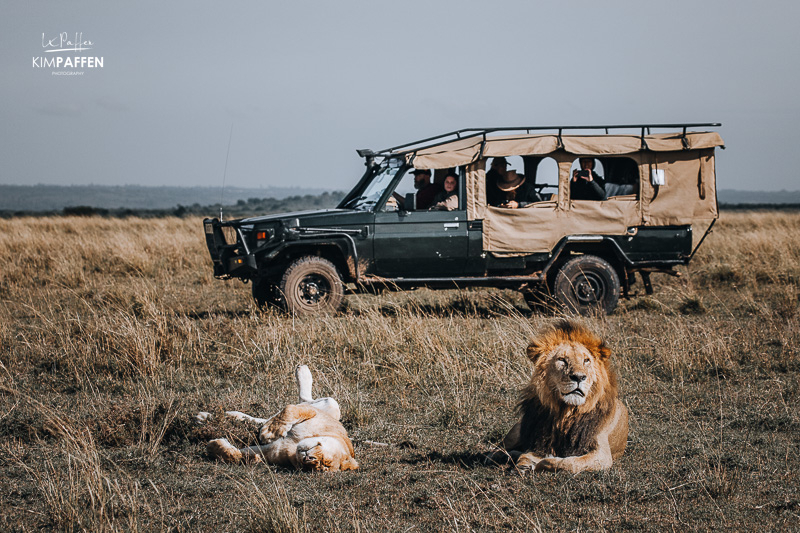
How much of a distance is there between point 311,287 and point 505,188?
2.70 metres

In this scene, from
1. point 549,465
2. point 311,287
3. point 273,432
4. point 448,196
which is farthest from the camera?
point 448,196

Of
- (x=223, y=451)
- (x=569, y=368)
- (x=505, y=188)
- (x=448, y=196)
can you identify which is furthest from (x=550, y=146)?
(x=223, y=451)

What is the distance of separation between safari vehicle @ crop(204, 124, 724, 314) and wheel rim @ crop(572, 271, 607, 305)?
15 mm

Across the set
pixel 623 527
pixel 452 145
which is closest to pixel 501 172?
pixel 452 145

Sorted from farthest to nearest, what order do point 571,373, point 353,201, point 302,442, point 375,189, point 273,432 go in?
point 353,201
point 375,189
point 273,432
point 302,442
point 571,373

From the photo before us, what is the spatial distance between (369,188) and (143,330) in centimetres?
384

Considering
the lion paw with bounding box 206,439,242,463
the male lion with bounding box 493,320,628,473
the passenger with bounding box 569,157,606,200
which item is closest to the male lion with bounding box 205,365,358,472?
the lion paw with bounding box 206,439,242,463

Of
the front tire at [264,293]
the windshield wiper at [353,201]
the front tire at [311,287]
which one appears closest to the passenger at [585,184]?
the windshield wiper at [353,201]

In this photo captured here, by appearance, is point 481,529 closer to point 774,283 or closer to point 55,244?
point 774,283

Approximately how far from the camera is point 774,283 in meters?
13.2

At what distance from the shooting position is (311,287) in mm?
9719

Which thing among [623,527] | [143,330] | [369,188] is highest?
[369,188]

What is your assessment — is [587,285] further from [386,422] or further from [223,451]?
[223,451]

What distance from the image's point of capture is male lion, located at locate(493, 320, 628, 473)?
4.12m
